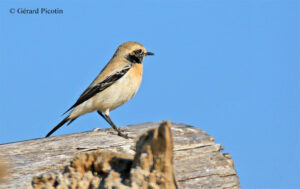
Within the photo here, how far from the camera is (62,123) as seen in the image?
26.3 feet

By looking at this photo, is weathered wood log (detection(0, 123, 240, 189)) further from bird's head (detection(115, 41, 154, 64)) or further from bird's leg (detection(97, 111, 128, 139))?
bird's head (detection(115, 41, 154, 64))

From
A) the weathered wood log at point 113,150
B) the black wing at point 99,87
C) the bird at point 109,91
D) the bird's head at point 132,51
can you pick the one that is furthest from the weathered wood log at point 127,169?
the bird's head at point 132,51

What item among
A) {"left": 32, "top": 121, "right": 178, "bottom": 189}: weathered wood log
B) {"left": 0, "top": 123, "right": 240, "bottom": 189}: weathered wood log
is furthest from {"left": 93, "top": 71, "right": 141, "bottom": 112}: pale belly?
{"left": 32, "top": 121, "right": 178, "bottom": 189}: weathered wood log

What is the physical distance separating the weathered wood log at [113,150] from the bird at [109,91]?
57.1 inches

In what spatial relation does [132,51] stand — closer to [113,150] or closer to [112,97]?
[112,97]

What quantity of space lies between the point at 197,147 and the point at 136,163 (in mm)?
2888

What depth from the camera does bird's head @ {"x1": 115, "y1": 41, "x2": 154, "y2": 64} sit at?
8359 mm

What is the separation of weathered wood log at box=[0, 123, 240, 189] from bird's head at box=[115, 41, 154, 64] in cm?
226

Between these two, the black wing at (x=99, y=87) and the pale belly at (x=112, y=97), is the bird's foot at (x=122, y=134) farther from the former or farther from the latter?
the black wing at (x=99, y=87)

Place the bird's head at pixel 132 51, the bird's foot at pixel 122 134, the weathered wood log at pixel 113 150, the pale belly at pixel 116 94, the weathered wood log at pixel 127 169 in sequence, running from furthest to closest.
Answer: the bird's head at pixel 132 51
the pale belly at pixel 116 94
the bird's foot at pixel 122 134
the weathered wood log at pixel 113 150
the weathered wood log at pixel 127 169

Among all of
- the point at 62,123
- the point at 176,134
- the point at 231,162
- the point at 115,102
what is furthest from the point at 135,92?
the point at 231,162

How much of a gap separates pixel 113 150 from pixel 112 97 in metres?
2.31

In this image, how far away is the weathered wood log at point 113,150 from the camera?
17.5 ft

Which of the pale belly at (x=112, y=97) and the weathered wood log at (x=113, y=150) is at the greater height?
the pale belly at (x=112, y=97)
